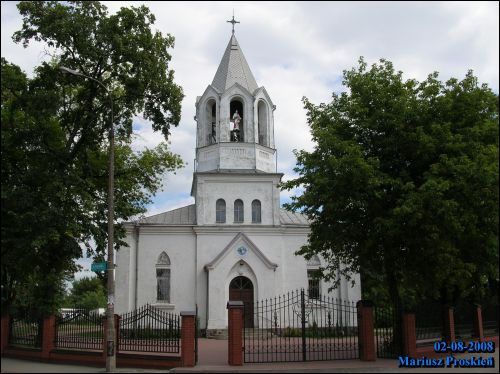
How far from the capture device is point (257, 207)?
101 feet

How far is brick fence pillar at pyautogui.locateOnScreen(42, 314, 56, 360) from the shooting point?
18.1m

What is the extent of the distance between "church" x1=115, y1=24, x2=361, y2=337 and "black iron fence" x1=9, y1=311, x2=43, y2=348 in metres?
9.62

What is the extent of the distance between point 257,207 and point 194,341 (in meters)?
14.9

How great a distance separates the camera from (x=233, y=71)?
3200 centimetres

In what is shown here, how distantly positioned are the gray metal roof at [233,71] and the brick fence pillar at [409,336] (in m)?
17.8

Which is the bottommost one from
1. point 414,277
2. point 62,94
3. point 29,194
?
point 414,277

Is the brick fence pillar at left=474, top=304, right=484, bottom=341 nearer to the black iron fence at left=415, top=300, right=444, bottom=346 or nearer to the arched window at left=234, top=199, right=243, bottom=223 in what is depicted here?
the black iron fence at left=415, top=300, right=444, bottom=346

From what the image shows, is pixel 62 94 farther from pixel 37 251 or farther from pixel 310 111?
pixel 310 111

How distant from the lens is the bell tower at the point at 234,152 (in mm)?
30438

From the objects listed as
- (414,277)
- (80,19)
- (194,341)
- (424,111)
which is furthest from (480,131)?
(80,19)

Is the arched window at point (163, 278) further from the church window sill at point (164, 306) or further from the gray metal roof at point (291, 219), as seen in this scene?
the gray metal roof at point (291, 219)

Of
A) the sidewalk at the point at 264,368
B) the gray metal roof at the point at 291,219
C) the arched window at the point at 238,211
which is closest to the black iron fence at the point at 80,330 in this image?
the sidewalk at the point at 264,368

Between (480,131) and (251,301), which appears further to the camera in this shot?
(251,301)

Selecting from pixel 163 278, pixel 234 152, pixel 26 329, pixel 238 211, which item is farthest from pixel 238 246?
pixel 26 329
